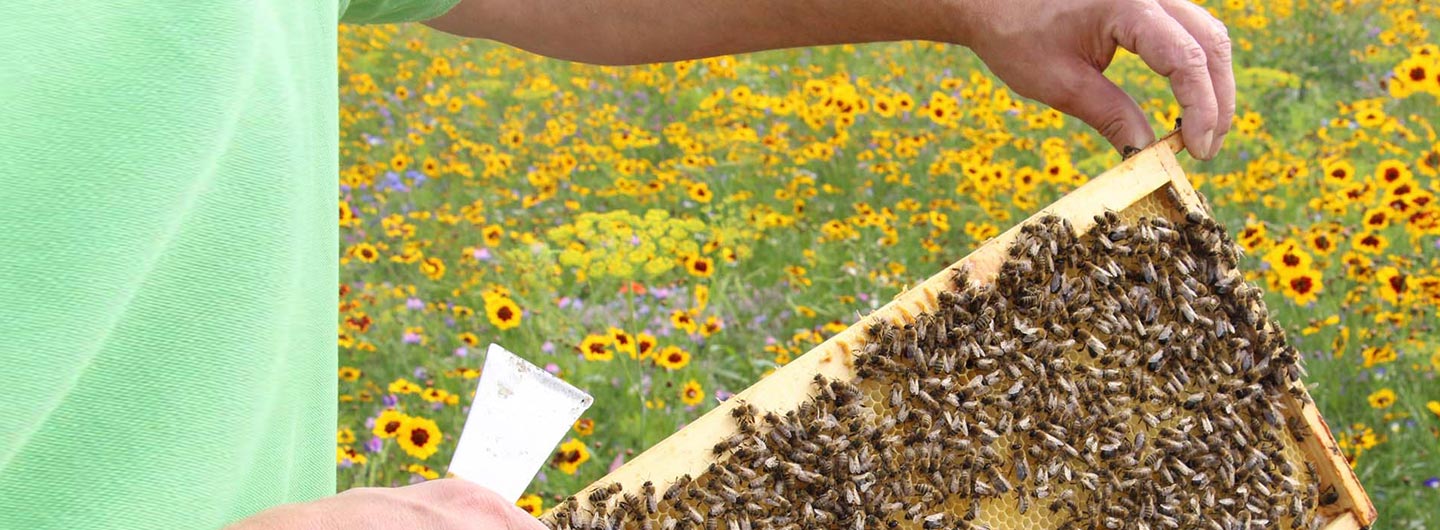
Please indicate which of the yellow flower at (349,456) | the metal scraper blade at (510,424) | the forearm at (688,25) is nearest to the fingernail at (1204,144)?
the forearm at (688,25)

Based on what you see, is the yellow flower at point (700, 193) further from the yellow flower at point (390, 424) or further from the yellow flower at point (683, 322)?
the yellow flower at point (390, 424)

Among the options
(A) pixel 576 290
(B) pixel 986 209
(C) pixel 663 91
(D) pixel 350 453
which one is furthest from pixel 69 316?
(C) pixel 663 91

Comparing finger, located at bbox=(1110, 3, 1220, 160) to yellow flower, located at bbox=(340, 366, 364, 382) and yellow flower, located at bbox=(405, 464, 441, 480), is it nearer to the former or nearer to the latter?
yellow flower, located at bbox=(405, 464, 441, 480)

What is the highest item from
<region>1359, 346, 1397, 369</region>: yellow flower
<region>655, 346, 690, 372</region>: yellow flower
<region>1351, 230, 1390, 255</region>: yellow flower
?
<region>655, 346, 690, 372</region>: yellow flower

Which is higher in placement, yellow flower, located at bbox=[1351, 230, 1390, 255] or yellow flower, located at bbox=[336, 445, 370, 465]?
yellow flower, located at bbox=[336, 445, 370, 465]

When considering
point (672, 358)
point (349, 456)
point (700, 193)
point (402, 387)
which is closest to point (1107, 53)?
point (672, 358)

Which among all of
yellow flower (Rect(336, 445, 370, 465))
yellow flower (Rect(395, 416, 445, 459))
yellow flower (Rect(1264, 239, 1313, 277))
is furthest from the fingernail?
yellow flower (Rect(336, 445, 370, 465))
